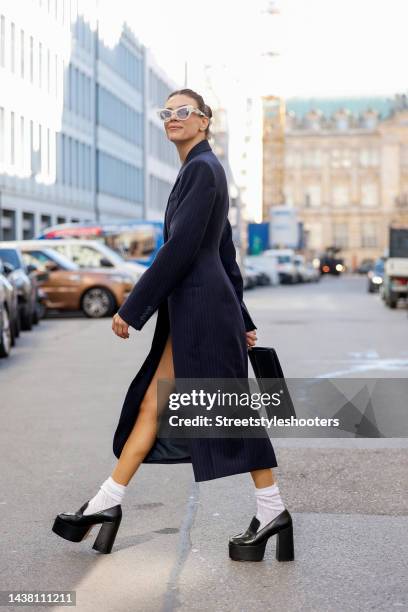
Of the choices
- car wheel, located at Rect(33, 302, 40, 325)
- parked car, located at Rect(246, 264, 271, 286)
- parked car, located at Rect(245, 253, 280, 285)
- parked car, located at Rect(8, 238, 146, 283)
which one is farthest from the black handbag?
parked car, located at Rect(245, 253, 280, 285)

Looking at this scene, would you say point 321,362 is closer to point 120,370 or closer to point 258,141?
point 120,370

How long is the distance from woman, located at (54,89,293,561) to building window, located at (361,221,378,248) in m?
159

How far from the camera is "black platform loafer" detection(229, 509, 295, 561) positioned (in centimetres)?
531

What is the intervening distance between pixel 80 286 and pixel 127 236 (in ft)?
42.0

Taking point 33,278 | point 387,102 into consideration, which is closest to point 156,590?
point 33,278

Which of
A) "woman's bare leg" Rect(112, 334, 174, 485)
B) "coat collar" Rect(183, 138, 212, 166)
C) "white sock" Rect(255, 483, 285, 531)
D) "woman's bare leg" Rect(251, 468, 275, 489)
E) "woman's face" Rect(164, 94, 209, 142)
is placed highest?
"woman's face" Rect(164, 94, 209, 142)

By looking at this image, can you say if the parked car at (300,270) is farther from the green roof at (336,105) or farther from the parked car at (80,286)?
the green roof at (336,105)

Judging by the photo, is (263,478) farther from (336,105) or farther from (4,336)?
(336,105)

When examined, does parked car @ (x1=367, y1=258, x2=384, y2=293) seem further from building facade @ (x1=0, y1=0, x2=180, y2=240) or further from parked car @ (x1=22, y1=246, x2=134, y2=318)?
parked car @ (x1=22, y1=246, x2=134, y2=318)

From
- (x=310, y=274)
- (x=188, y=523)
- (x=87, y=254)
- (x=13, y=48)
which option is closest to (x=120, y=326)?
(x=188, y=523)

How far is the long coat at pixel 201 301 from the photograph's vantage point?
16.9 feet

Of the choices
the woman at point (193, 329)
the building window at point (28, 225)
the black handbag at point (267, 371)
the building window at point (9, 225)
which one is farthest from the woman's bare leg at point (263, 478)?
the building window at point (28, 225)

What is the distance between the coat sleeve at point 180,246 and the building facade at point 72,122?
96.2 feet

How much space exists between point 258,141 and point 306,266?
5420 cm
